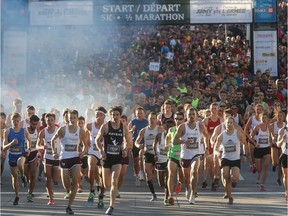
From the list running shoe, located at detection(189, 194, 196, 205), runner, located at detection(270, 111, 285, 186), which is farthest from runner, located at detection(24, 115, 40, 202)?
runner, located at detection(270, 111, 285, 186)

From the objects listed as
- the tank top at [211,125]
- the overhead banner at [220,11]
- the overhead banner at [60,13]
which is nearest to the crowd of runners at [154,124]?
the tank top at [211,125]

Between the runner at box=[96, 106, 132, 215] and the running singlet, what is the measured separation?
1.80 metres

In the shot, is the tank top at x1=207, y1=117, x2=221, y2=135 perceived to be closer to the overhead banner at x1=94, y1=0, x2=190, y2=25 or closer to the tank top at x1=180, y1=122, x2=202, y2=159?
the tank top at x1=180, y1=122, x2=202, y2=159

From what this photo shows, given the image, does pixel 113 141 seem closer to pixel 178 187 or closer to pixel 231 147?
pixel 231 147

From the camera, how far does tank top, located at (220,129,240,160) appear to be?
13.1 meters

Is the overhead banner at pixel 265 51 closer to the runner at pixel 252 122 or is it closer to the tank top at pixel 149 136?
the runner at pixel 252 122

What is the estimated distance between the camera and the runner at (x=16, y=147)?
43.6ft

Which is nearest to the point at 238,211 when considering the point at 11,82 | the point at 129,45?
the point at 11,82

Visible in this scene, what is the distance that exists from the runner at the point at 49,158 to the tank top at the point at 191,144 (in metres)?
2.34

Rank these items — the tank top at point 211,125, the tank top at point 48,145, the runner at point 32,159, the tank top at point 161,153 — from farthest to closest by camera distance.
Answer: the tank top at point 211,125 → the runner at point 32,159 → the tank top at point 161,153 → the tank top at point 48,145

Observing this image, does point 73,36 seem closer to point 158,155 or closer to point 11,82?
point 11,82

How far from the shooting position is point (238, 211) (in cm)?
1245

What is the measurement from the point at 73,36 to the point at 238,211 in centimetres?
1654

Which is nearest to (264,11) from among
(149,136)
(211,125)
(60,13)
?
(60,13)
